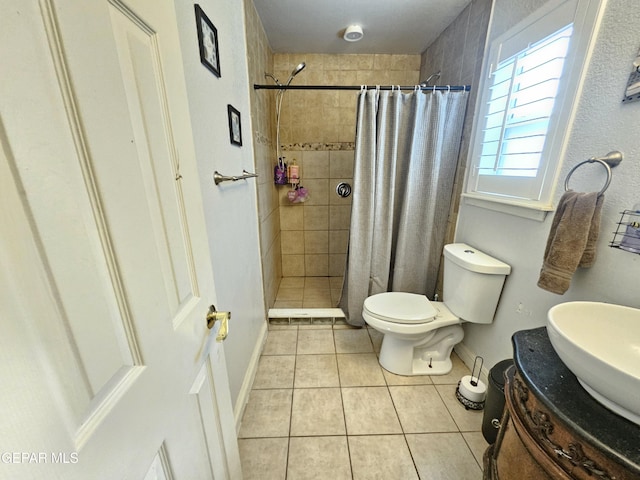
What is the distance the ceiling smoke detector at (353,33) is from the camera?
6.06 ft

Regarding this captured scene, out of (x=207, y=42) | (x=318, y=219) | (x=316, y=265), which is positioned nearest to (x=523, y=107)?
(x=207, y=42)

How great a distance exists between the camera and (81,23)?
0.31 meters

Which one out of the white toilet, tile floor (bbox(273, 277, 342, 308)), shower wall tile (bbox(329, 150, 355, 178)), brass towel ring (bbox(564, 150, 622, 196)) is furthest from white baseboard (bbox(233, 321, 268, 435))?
brass towel ring (bbox(564, 150, 622, 196))

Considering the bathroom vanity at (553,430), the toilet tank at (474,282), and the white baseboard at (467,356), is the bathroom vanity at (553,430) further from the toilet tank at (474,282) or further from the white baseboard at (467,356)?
the white baseboard at (467,356)

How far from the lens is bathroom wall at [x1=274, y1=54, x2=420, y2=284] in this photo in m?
2.35

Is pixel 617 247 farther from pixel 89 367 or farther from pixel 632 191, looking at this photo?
pixel 89 367

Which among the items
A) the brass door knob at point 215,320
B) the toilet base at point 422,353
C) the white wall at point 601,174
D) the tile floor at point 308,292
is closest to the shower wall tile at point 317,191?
the tile floor at point 308,292

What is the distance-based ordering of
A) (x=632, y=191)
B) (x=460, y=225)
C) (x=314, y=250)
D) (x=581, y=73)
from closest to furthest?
(x=632, y=191), (x=581, y=73), (x=460, y=225), (x=314, y=250)

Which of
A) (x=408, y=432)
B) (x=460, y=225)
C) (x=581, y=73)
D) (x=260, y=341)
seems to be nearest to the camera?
(x=581, y=73)

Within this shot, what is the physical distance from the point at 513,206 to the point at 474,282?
17.1 inches

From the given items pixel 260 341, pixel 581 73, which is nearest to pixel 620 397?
pixel 581 73

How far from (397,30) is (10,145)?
7.95ft

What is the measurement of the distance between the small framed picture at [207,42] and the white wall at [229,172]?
0.08 feet

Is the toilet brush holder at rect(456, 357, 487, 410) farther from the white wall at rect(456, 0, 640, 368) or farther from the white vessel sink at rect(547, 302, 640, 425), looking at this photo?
the white vessel sink at rect(547, 302, 640, 425)
